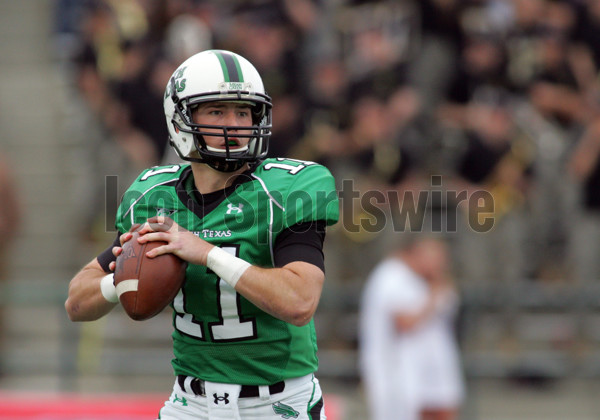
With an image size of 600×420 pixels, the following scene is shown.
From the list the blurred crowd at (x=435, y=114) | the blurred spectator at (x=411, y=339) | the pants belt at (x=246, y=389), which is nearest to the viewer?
the pants belt at (x=246, y=389)

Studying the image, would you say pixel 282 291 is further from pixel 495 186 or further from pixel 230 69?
pixel 495 186

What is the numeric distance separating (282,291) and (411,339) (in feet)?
13.2

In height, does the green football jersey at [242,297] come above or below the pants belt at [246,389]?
above

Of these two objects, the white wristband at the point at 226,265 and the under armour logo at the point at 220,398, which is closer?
the white wristband at the point at 226,265

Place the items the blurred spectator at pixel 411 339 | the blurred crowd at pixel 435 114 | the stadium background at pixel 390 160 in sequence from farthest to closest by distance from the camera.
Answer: the blurred crowd at pixel 435 114 → the stadium background at pixel 390 160 → the blurred spectator at pixel 411 339

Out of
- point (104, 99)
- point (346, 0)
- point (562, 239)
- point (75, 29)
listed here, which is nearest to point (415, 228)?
point (562, 239)

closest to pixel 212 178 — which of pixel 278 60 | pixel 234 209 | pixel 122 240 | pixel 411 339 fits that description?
pixel 234 209

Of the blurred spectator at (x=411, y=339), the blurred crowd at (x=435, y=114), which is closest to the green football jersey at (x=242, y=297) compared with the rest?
the blurred spectator at (x=411, y=339)

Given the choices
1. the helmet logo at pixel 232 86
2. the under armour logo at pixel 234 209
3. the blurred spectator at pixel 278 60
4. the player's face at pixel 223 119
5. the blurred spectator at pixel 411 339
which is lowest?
the blurred spectator at pixel 411 339

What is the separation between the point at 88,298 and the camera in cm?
346

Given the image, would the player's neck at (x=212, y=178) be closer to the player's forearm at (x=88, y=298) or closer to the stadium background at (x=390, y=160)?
the player's forearm at (x=88, y=298)

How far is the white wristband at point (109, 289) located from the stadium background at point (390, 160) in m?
3.96

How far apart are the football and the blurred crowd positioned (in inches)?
181

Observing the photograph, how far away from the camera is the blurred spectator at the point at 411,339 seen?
684cm
